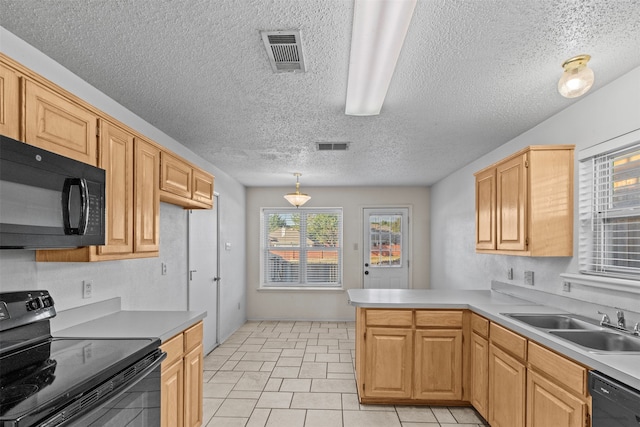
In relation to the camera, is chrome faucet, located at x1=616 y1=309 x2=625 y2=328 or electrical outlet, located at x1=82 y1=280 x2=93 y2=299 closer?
chrome faucet, located at x1=616 y1=309 x2=625 y2=328

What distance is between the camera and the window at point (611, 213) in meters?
2.24

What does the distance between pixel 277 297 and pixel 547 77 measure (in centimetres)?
543

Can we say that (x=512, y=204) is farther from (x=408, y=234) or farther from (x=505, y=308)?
(x=408, y=234)

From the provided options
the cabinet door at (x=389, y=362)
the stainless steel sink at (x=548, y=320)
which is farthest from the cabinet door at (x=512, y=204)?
the cabinet door at (x=389, y=362)

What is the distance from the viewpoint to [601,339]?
2168 mm

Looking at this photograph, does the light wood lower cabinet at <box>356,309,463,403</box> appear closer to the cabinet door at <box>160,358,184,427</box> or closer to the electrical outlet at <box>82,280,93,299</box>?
the cabinet door at <box>160,358,184,427</box>

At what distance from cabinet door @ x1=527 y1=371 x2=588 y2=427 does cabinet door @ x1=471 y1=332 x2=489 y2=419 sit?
584 mm

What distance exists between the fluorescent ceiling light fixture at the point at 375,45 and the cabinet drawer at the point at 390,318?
173 cm

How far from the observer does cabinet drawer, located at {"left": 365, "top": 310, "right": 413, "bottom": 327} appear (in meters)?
3.14

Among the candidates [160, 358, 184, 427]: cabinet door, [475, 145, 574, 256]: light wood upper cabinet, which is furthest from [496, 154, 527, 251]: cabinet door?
[160, 358, 184, 427]: cabinet door

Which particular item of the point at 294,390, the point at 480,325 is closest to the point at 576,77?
the point at 480,325

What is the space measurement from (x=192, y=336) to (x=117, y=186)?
109 centimetres

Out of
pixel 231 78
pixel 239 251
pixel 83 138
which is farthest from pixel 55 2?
pixel 239 251

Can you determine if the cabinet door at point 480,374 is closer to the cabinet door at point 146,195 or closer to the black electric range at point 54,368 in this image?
the black electric range at point 54,368
